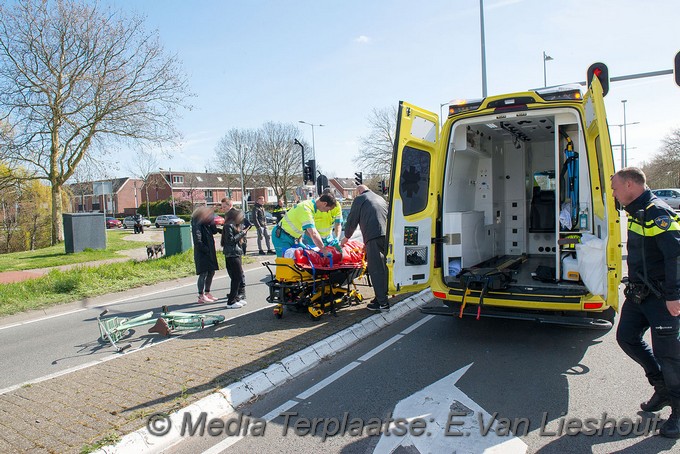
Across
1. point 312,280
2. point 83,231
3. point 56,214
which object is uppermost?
point 56,214

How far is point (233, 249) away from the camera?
753 centimetres

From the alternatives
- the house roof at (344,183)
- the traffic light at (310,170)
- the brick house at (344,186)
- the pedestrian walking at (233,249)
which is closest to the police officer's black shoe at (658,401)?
the pedestrian walking at (233,249)

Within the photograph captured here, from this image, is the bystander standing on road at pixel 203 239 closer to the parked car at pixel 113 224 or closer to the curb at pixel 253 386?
the curb at pixel 253 386

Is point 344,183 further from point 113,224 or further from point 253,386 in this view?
point 253,386

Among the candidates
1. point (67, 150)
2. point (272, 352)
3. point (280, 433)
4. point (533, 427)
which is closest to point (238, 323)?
point (272, 352)

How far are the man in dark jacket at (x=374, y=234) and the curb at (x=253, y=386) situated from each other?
0.37 metres

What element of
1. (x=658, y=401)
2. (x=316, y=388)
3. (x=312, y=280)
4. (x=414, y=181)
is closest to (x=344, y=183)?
(x=312, y=280)

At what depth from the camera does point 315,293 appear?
6.40 m

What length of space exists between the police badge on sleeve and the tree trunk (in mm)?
22997

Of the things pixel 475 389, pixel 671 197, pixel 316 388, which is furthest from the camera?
pixel 671 197

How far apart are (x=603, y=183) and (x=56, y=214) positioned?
900 inches

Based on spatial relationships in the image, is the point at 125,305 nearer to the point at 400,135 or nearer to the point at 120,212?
the point at 400,135

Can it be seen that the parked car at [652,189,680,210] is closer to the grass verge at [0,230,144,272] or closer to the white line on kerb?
the white line on kerb

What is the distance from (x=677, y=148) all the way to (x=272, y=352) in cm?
5106
